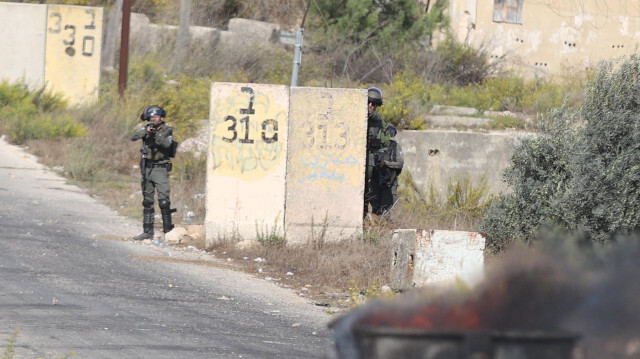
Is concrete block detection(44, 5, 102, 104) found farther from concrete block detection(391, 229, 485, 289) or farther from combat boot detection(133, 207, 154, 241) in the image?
concrete block detection(391, 229, 485, 289)

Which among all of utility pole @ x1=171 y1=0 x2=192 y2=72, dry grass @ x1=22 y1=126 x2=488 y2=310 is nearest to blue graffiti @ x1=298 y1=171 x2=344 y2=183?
dry grass @ x1=22 y1=126 x2=488 y2=310

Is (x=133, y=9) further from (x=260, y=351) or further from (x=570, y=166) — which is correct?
(x=260, y=351)

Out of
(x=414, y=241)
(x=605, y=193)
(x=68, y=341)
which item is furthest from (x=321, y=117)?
(x=68, y=341)

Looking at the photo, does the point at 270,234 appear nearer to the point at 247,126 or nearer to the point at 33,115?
the point at 247,126

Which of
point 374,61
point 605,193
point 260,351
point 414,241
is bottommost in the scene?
point 260,351

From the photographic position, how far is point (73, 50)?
18.9 metres

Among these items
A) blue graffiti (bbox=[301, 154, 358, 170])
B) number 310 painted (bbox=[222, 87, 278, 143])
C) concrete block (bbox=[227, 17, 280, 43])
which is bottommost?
blue graffiti (bbox=[301, 154, 358, 170])

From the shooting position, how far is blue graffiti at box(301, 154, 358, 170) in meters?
10.0

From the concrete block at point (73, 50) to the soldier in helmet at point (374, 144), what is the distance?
9.56 m

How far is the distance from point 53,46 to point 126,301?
12809 mm

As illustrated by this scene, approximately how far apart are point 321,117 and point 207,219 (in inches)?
67.3

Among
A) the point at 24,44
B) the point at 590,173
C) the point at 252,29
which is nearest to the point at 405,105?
the point at 590,173

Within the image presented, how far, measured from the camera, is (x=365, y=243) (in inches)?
392

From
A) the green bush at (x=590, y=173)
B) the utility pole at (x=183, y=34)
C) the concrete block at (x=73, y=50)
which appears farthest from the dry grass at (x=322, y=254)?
the utility pole at (x=183, y=34)
